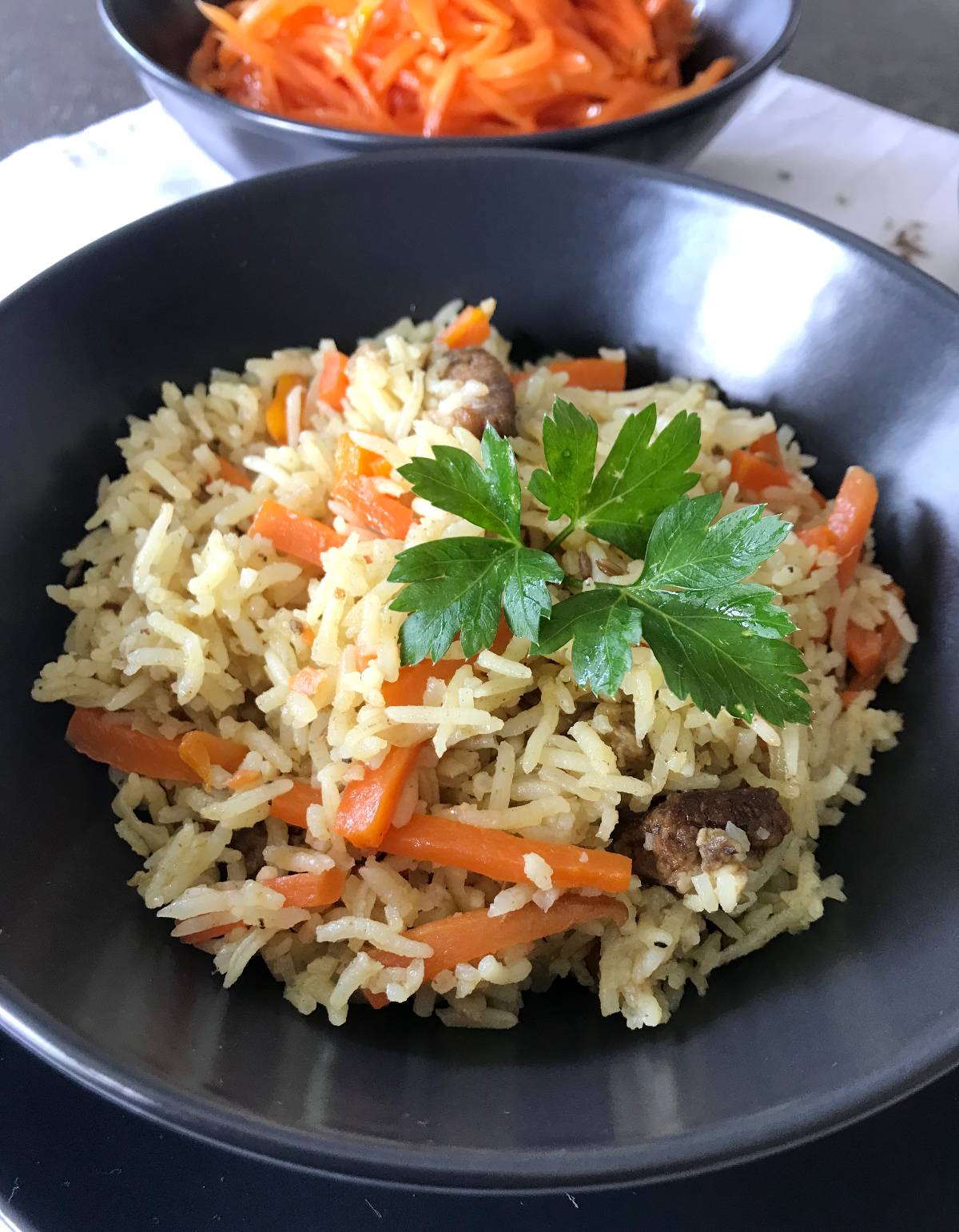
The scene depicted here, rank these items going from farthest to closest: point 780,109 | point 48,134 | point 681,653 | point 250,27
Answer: point 48,134, point 780,109, point 250,27, point 681,653

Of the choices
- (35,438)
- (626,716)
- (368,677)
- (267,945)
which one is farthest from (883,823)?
(35,438)

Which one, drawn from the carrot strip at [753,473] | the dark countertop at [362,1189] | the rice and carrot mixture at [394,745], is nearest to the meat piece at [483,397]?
the rice and carrot mixture at [394,745]

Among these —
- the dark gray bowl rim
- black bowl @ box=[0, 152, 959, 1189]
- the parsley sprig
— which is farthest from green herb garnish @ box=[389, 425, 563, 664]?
the dark gray bowl rim

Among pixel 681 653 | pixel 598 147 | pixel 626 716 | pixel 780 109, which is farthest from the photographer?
pixel 780 109

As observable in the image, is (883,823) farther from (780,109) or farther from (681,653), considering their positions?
(780,109)

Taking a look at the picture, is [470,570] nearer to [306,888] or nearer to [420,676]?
[420,676]
